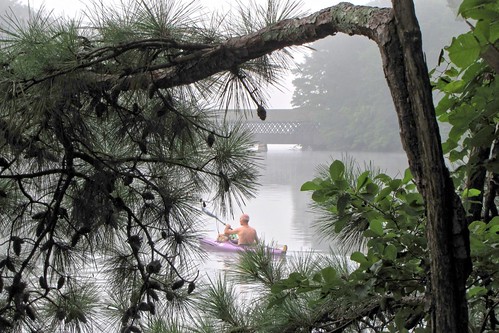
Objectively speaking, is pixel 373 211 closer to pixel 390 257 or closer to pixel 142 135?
pixel 390 257

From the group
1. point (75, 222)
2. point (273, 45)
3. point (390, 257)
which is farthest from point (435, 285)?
point (75, 222)

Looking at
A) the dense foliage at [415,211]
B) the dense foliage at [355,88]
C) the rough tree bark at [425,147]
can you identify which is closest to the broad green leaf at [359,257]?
the dense foliage at [415,211]

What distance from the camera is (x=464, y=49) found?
488 mm

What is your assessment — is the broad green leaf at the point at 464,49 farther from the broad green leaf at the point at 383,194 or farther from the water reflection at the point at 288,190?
the water reflection at the point at 288,190

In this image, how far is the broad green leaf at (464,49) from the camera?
48cm

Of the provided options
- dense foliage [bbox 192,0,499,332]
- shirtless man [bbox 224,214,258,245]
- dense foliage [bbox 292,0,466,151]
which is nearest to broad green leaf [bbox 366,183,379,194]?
dense foliage [bbox 192,0,499,332]

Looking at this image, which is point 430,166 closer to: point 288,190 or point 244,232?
point 244,232

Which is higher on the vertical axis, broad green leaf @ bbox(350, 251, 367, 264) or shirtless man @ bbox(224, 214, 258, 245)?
broad green leaf @ bbox(350, 251, 367, 264)

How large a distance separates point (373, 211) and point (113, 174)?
0.50 m

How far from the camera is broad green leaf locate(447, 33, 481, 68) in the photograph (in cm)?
48

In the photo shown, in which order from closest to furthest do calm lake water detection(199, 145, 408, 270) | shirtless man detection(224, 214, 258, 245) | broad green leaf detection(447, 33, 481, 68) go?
broad green leaf detection(447, 33, 481, 68) → shirtless man detection(224, 214, 258, 245) → calm lake water detection(199, 145, 408, 270)

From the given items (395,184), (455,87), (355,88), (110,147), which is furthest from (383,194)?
(355,88)

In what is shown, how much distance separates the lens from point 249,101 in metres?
1.06

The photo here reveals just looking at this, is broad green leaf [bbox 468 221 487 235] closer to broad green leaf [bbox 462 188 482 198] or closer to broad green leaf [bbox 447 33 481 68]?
broad green leaf [bbox 462 188 482 198]
